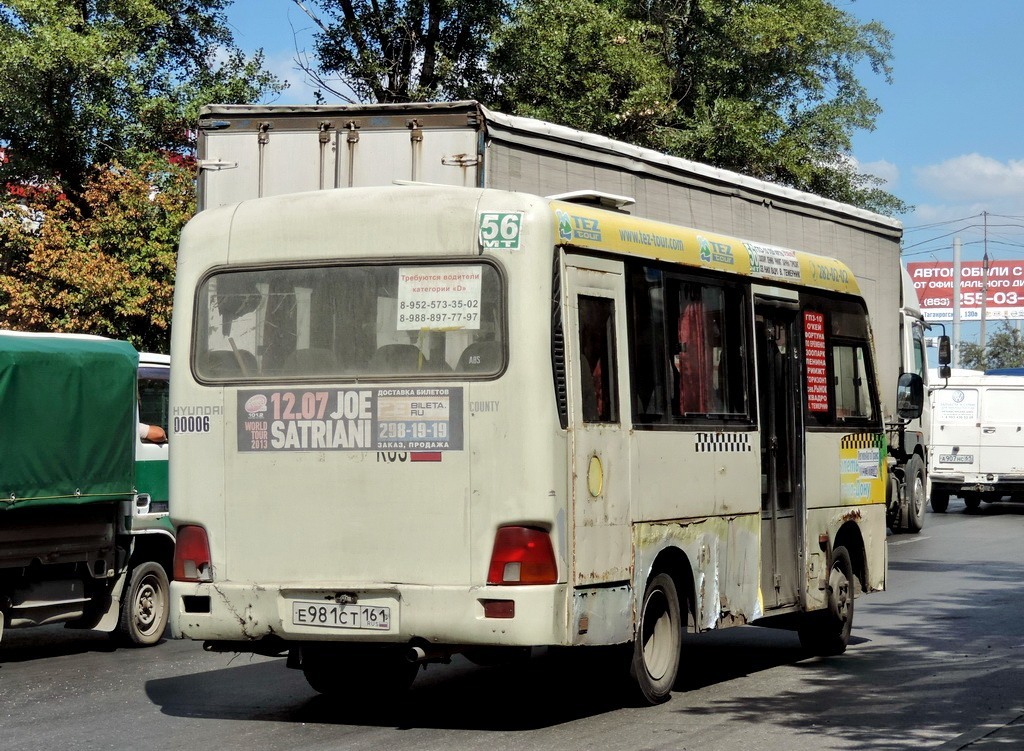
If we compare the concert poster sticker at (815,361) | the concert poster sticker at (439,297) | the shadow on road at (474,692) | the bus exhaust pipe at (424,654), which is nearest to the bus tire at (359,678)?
the shadow on road at (474,692)

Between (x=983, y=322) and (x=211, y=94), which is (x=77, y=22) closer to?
(x=211, y=94)

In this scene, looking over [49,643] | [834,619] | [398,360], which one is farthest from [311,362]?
[49,643]

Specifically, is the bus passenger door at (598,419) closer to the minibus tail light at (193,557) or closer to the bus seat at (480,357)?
the bus seat at (480,357)

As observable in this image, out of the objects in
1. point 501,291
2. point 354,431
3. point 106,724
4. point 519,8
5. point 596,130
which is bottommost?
point 106,724

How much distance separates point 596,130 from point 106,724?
73.2 feet

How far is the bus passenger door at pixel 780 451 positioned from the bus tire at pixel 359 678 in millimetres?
2496

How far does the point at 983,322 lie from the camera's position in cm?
8238

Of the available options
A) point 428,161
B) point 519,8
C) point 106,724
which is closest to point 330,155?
point 428,161

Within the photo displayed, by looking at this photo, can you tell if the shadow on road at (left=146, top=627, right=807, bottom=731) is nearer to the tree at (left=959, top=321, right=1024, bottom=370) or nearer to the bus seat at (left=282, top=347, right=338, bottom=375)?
the bus seat at (left=282, top=347, right=338, bottom=375)

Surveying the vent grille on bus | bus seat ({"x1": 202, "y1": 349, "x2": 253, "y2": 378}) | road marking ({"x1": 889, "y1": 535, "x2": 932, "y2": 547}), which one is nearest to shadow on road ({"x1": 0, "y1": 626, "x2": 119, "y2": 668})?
bus seat ({"x1": 202, "y1": 349, "x2": 253, "y2": 378})

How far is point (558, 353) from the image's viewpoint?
27.7ft

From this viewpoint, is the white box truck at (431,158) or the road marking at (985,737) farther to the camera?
the white box truck at (431,158)

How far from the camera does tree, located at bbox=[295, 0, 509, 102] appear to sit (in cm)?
3170

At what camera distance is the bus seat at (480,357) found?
27.6 ft
